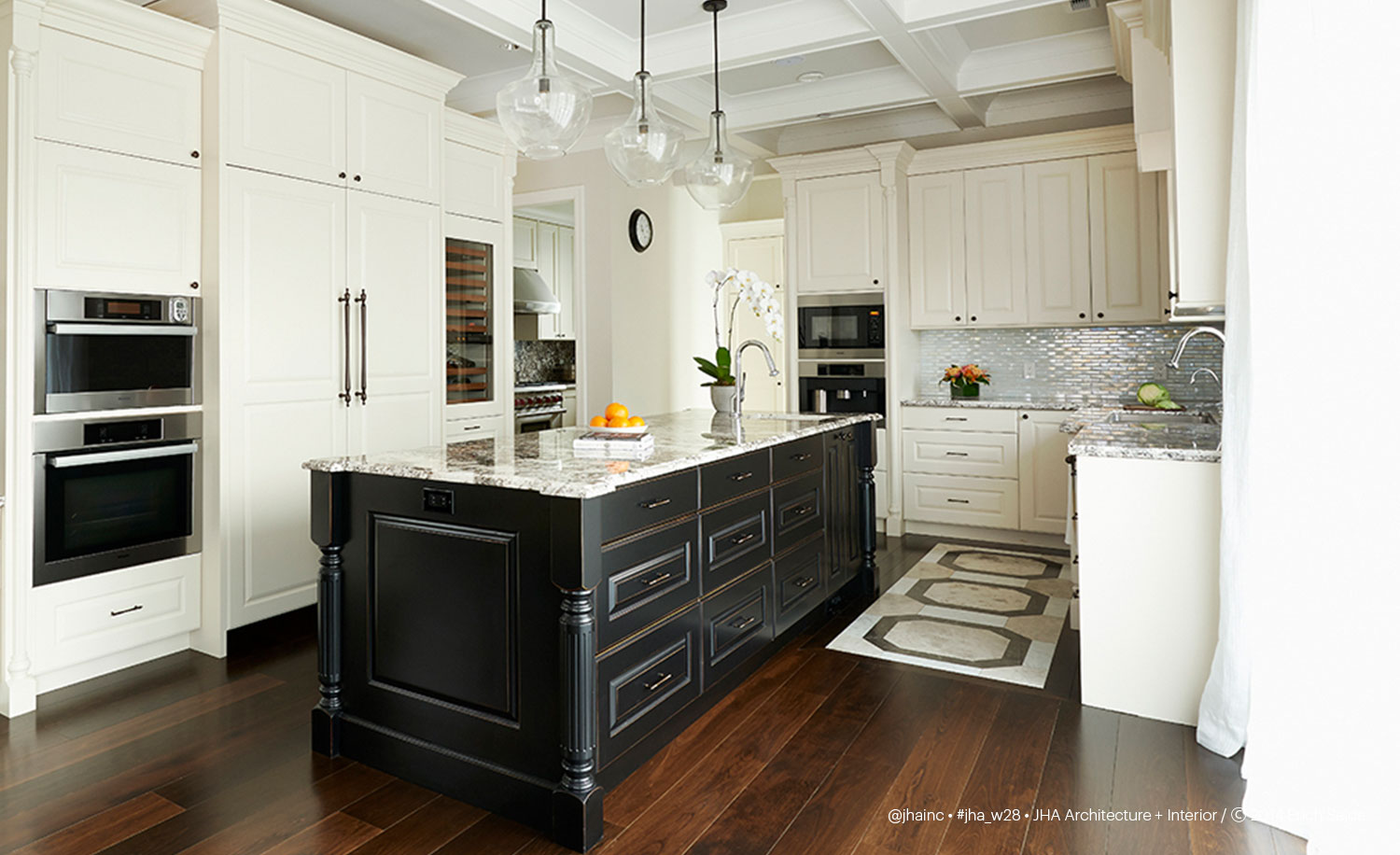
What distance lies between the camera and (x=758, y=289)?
3.54 meters

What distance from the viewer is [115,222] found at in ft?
9.78

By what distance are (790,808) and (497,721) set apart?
0.77 metres

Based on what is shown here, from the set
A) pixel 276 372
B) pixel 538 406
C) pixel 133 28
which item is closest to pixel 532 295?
pixel 538 406

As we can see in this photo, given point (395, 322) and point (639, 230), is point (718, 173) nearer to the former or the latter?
point (395, 322)

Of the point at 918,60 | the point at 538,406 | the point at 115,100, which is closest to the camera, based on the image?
the point at 115,100

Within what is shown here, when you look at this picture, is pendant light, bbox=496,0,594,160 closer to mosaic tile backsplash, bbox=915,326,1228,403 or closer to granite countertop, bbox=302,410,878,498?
granite countertop, bbox=302,410,878,498

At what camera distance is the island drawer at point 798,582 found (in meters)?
3.14

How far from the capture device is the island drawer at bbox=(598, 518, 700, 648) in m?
2.12

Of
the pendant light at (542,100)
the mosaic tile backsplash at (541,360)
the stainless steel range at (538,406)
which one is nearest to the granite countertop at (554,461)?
the pendant light at (542,100)

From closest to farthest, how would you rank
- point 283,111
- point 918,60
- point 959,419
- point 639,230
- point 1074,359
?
point 283,111 → point 918,60 → point 959,419 → point 1074,359 → point 639,230

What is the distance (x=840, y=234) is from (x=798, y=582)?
305 centimetres

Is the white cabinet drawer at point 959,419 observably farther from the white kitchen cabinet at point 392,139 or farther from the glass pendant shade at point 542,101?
the glass pendant shade at point 542,101

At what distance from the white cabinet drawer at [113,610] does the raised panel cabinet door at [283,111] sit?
1.60m

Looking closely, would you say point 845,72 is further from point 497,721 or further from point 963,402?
point 497,721
